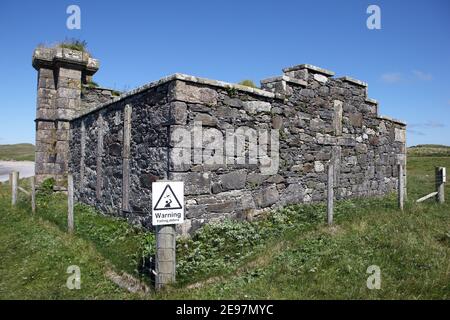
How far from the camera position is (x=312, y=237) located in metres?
6.42

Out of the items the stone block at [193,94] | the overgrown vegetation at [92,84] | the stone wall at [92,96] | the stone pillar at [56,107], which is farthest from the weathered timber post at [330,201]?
the overgrown vegetation at [92,84]

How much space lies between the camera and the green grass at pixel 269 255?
184 inches

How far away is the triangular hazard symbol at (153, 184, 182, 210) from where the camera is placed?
4863 mm

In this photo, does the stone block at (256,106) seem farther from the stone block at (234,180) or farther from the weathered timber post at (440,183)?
the weathered timber post at (440,183)

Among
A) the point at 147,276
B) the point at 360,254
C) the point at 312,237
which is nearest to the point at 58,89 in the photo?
the point at 147,276

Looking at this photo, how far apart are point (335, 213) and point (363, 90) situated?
474 cm

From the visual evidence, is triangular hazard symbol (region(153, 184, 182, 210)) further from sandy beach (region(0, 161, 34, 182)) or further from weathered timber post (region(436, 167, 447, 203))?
sandy beach (region(0, 161, 34, 182))

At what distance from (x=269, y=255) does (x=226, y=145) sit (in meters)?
2.56

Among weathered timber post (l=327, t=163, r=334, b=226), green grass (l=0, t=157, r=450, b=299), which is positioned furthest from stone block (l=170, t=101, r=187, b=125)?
weathered timber post (l=327, t=163, r=334, b=226)

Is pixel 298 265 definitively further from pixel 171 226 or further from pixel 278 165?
pixel 278 165

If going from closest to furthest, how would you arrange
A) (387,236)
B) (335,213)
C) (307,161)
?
(387,236) < (335,213) < (307,161)

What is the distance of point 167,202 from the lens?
4.91 metres

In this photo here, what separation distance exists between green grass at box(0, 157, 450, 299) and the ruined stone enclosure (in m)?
0.67

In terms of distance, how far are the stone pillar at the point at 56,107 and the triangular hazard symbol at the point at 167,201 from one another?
9.35m
